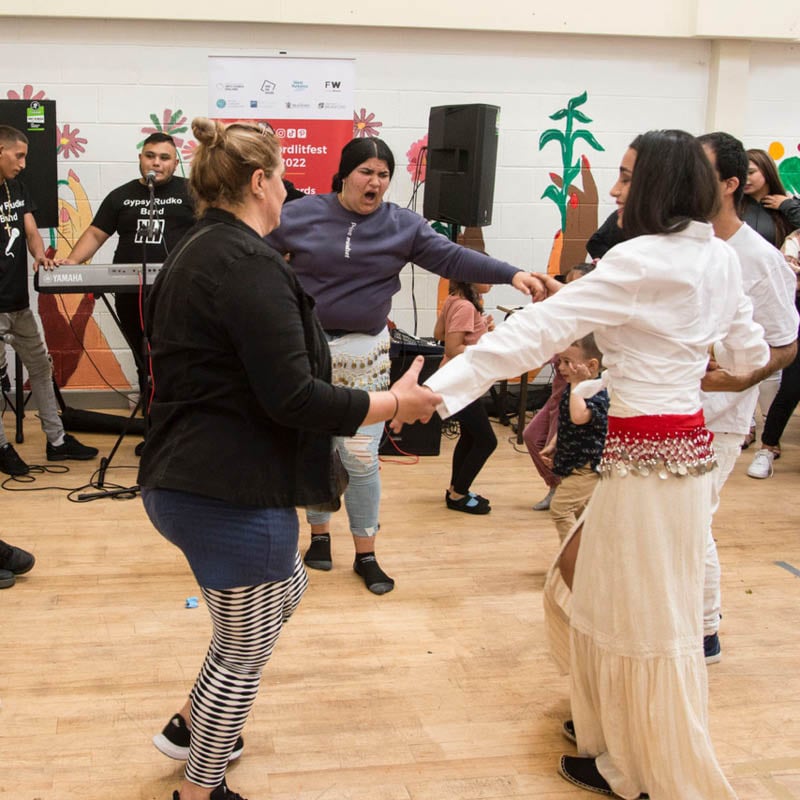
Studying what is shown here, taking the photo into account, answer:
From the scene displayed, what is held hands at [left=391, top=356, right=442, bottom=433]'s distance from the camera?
6.42 feet

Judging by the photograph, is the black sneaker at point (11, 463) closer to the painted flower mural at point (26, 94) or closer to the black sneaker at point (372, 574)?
the black sneaker at point (372, 574)

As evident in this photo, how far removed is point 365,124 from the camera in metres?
5.91

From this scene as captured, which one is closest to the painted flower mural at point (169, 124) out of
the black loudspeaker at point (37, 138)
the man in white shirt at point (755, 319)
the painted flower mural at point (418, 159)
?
the black loudspeaker at point (37, 138)

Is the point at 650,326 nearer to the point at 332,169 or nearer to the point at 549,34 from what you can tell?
the point at 332,169

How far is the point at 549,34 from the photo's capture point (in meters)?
5.98

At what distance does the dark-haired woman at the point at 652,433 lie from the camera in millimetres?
2004

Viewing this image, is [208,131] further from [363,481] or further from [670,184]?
[363,481]

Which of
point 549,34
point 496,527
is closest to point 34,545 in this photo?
point 496,527

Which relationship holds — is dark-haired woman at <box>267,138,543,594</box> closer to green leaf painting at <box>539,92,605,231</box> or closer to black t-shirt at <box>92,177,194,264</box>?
black t-shirt at <box>92,177,194,264</box>

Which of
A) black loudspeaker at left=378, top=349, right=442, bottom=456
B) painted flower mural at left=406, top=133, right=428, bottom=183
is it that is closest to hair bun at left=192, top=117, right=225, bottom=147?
black loudspeaker at left=378, top=349, right=442, bottom=456

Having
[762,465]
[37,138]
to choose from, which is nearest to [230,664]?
[762,465]

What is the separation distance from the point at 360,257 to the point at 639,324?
1.42 metres

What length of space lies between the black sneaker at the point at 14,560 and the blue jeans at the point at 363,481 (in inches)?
39.9

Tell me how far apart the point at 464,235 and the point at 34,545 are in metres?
3.19
